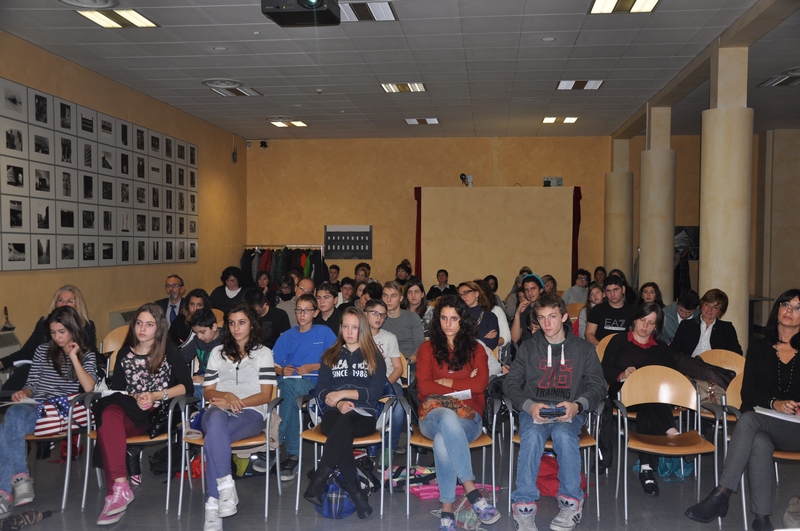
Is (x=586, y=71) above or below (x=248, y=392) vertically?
above

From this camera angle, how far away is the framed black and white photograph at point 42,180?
787cm

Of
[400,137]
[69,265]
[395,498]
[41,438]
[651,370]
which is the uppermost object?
[400,137]

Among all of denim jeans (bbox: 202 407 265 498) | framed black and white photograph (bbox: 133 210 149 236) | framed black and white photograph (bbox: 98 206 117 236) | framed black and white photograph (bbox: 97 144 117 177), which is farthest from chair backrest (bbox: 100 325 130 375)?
framed black and white photograph (bbox: 133 210 149 236)

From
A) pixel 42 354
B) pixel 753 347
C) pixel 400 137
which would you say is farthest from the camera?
pixel 400 137

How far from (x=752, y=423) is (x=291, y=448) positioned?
10.1 ft

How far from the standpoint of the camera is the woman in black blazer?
5.98 m

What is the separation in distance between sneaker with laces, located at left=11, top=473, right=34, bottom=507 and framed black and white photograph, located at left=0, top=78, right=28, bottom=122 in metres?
4.41

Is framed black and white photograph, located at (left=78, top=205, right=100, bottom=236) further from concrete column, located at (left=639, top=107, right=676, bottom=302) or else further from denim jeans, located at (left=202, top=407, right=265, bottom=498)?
concrete column, located at (left=639, top=107, right=676, bottom=302)

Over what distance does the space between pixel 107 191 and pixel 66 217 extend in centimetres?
99

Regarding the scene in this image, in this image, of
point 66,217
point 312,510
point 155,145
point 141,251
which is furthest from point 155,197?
point 312,510

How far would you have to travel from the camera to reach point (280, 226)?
48.6 ft

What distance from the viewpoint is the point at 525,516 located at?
4.09 m

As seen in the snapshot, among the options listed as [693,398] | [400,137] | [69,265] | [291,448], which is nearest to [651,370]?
[693,398]

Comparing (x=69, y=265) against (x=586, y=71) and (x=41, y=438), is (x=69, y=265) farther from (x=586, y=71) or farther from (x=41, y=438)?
(x=586, y=71)
